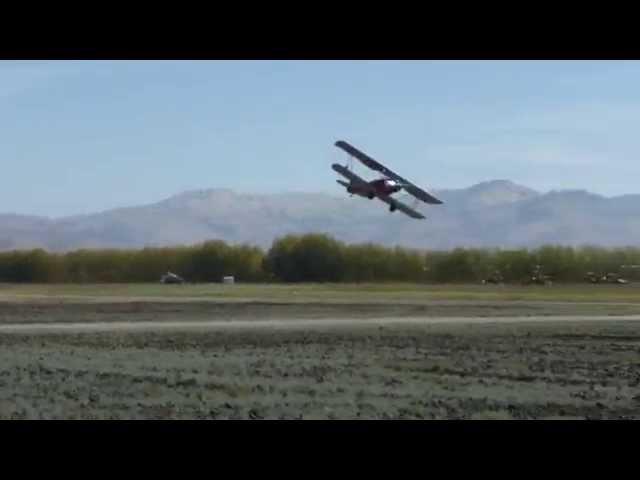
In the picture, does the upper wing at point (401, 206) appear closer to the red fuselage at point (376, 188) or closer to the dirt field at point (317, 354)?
the red fuselage at point (376, 188)

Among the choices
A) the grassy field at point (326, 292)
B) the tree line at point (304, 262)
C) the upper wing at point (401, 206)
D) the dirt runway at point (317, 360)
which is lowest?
the dirt runway at point (317, 360)

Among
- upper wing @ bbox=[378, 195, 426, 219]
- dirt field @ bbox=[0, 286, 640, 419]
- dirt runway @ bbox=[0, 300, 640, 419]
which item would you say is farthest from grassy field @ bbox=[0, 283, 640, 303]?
upper wing @ bbox=[378, 195, 426, 219]

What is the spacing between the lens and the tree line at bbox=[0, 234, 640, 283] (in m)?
7.90

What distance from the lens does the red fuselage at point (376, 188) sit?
7.37 meters

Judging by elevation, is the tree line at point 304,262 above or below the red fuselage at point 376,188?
below

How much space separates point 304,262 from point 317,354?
868 millimetres

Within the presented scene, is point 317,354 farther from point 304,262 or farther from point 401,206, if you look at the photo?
point 401,206

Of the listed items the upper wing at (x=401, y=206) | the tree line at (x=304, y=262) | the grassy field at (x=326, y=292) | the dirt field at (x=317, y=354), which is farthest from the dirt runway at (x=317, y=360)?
the upper wing at (x=401, y=206)

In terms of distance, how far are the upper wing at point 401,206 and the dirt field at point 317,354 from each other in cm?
126

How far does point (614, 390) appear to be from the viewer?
23.0 feet

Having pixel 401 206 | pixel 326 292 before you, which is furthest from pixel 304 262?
pixel 401 206
